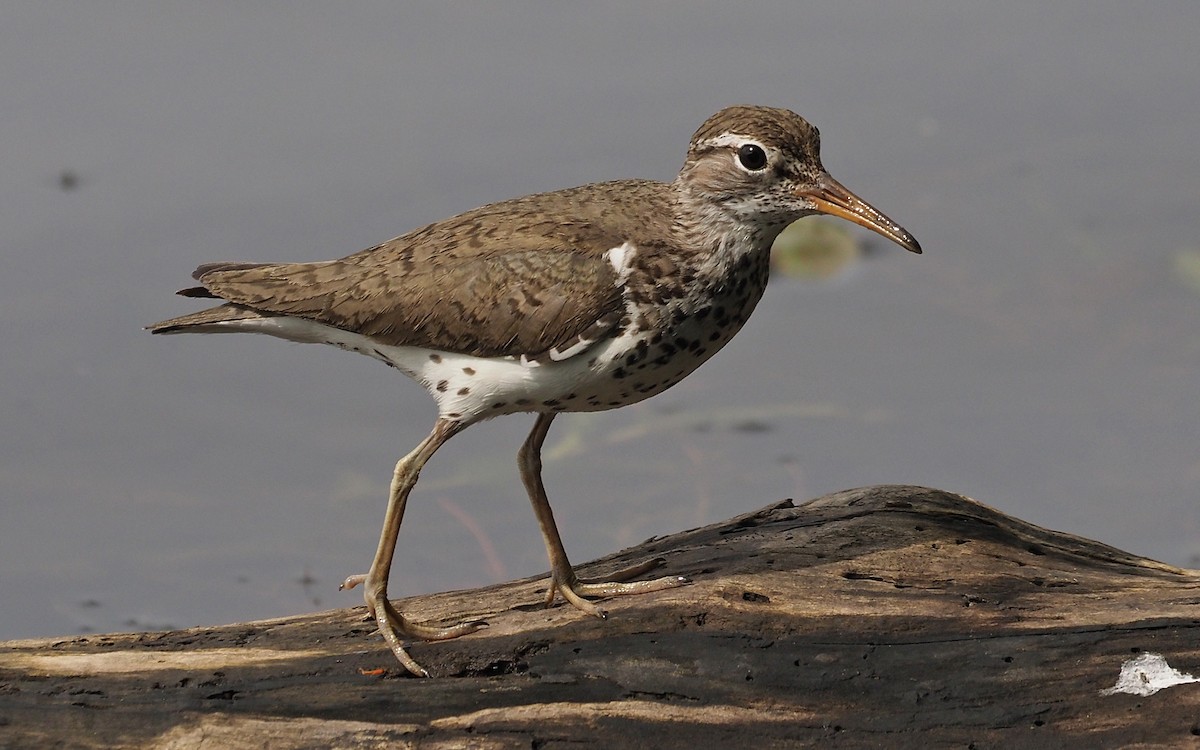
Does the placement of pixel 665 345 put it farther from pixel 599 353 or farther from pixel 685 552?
pixel 685 552

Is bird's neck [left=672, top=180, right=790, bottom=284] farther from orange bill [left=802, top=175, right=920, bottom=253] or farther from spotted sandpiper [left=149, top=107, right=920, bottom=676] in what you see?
orange bill [left=802, top=175, right=920, bottom=253]

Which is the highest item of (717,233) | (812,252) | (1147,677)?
(812,252)

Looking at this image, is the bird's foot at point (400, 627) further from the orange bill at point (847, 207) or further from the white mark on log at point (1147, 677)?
the white mark on log at point (1147, 677)

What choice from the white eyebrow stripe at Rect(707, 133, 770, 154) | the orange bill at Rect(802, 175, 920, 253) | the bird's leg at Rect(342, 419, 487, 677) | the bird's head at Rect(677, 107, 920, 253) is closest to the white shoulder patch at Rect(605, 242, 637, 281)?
the bird's head at Rect(677, 107, 920, 253)

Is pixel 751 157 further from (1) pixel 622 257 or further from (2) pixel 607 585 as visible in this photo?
(2) pixel 607 585

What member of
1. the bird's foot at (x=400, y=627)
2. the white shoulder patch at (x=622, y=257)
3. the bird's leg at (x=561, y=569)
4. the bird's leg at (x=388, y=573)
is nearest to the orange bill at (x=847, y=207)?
the white shoulder patch at (x=622, y=257)

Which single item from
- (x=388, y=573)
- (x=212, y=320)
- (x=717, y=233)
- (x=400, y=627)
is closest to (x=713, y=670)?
(x=400, y=627)
